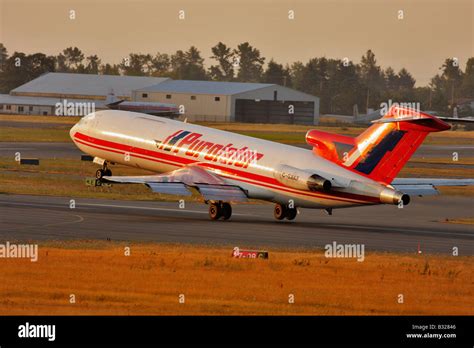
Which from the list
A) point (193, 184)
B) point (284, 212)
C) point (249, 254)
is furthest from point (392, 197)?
point (249, 254)

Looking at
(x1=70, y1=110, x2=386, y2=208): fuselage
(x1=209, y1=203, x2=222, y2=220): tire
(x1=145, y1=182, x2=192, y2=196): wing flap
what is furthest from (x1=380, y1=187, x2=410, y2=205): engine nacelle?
(x1=145, y1=182, x2=192, y2=196): wing flap

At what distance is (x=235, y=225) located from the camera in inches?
1953

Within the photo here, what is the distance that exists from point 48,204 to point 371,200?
1768 centimetres

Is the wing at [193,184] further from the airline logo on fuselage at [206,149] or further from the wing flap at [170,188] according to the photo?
the airline logo on fuselage at [206,149]

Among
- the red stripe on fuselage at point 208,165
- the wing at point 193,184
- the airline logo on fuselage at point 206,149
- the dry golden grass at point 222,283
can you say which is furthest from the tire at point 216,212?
the dry golden grass at point 222,283

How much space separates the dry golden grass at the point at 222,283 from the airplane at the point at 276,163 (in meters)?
7.66

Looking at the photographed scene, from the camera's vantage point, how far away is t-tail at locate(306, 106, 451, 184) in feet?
151

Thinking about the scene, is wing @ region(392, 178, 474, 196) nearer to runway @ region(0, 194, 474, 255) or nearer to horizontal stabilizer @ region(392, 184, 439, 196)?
horizontal stabilizer @ region(392, 184, 439, 196)

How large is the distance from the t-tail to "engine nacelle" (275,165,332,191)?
4.73 feet

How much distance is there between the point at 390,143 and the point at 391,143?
0.04 meters

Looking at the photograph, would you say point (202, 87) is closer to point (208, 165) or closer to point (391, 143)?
point (208, 165)

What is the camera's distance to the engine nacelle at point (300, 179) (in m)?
47.7
